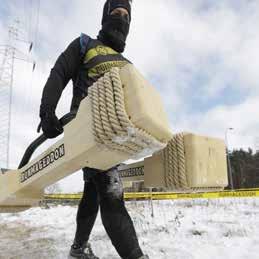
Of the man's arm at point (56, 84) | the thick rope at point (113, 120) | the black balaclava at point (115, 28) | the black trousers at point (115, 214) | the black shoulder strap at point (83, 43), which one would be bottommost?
the black trousers at point (115, 214)

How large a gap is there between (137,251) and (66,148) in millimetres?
607

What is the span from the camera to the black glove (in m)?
1.58

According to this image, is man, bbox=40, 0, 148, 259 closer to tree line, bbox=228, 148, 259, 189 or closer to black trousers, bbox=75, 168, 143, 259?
black trousers, bbox=75, 168, 143, 259

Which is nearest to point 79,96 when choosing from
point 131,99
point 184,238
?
point 131,99

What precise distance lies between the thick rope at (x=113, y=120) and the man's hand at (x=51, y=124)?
0.34 metres

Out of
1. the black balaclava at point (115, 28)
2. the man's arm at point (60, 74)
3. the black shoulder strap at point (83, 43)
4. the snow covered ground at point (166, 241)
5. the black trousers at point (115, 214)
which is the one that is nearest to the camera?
the black trousers at point (115, 214)

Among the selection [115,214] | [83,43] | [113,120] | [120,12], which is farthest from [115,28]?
[115,214]

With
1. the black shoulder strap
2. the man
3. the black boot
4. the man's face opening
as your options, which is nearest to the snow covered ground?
the black boot

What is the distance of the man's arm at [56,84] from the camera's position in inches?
62.6

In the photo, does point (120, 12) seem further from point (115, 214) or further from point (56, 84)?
point (115, 214)

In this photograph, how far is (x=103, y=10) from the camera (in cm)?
219

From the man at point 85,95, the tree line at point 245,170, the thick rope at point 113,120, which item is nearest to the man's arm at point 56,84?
the man at point 85,95

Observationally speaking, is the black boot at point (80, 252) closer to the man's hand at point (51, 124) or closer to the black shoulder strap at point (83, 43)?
the man's hand at point (51, 124)

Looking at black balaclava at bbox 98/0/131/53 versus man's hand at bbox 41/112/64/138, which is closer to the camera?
man's hand at bbox 41/112/64/138
